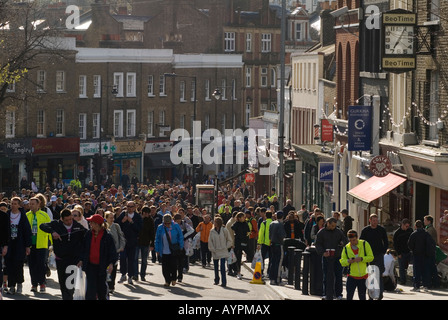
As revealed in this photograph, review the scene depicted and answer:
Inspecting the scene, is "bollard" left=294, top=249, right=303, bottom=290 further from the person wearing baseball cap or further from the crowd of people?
the person wearing baseball cap

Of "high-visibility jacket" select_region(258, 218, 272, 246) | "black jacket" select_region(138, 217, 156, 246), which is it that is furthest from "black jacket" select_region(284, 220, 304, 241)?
"black jacket" select_region(138, 217, 156, 246)

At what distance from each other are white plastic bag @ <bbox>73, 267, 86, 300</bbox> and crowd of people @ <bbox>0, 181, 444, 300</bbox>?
246 mm

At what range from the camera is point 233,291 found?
24844mm

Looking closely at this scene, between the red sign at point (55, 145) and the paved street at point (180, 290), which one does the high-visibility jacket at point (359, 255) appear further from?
the red sign at point (55, 145)

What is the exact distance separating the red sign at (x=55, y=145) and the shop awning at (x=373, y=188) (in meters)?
39.0

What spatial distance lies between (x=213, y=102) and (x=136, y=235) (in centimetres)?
6722

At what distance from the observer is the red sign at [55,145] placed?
72.8m

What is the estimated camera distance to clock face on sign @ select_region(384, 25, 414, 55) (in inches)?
1212

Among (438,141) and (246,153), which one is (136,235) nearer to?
(438,141)

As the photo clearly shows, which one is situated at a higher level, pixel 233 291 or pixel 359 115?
pixel 359 115

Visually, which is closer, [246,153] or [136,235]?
[136,235]

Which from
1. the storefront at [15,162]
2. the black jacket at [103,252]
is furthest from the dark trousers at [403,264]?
the storefront at [15,162]

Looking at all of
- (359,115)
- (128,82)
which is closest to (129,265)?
(359,115)

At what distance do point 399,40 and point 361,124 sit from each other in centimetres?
802
